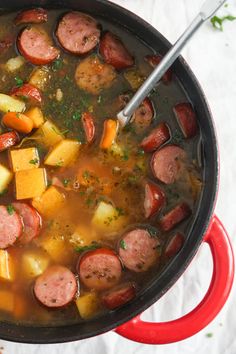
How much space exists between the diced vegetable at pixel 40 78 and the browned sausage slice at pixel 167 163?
661 millimetres

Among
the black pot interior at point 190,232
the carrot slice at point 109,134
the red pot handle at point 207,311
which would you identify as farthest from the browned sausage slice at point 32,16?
the red pot handle at point 207,311

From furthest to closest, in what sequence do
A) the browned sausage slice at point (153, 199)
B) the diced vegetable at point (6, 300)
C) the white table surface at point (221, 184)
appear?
the white table surface at point (221, 184) < the diced vegetable at point (6, 300) < the browned sausage slice at point (153, 199)

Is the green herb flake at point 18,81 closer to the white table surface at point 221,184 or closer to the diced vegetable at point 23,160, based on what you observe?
the diced vegetable at point 23,160

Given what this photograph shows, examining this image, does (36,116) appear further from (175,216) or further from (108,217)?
(175,216)

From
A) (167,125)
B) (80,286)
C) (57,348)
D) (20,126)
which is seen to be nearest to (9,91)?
(20,126)

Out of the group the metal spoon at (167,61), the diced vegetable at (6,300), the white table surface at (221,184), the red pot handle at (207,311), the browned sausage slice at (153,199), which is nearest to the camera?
the metal spoon at (167,61)

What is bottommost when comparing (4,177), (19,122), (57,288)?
(57,288)

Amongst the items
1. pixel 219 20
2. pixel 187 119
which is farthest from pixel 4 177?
pixel 219 20

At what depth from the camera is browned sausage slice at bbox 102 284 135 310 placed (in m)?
2.94

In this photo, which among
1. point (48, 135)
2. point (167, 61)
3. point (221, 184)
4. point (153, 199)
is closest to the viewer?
point (167, 61)

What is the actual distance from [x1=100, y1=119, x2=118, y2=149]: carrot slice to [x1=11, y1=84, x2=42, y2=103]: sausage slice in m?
0.36

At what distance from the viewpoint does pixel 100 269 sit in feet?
9.59

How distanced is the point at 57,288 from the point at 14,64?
1.12m

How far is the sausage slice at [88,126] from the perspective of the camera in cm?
299
